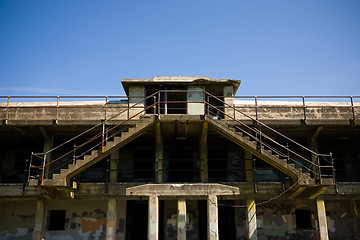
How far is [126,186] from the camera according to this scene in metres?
Result: 14.7

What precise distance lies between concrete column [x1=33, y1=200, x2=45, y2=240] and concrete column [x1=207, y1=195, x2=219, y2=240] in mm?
7108

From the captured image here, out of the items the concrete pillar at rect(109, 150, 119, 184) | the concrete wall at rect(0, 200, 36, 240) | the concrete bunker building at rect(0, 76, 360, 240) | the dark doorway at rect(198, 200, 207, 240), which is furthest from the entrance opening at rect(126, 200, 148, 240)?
the concrete wall at rect(0, 200, 36, 240)

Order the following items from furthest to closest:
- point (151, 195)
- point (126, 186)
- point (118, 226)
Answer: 1. point (118, 226)
2. point (126, 186)
3. point (151, 195)

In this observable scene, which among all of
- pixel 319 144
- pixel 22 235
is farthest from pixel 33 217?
pixel 319 144

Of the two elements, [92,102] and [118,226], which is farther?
[92,102]

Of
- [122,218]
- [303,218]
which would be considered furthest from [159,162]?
[303,218]

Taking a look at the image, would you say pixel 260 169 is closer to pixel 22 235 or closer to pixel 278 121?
pixel 278 121

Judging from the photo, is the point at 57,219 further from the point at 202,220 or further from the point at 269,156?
the point at 269,156

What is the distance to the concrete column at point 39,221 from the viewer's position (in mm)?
14827

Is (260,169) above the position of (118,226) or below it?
above

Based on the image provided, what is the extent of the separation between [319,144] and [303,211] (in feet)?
11.5

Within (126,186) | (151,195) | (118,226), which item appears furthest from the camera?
(118,226)

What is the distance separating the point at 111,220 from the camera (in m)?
14.6

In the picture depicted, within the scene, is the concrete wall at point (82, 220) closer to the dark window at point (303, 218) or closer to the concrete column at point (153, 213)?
the concrete column at point (153, 213)
